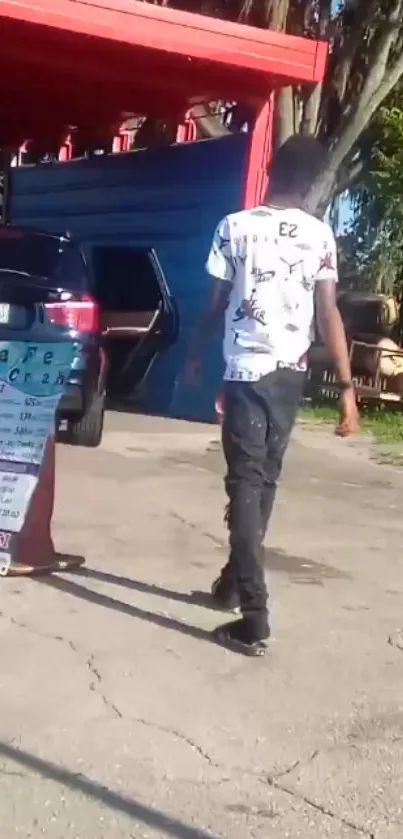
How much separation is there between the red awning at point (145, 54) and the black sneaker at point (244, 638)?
574cm

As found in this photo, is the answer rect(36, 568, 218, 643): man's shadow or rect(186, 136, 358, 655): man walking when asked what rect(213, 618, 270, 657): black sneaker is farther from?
rect(36, 568, 218, 643): man's shadow

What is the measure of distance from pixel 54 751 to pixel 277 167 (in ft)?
8.21

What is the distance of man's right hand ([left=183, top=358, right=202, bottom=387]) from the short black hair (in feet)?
2.74

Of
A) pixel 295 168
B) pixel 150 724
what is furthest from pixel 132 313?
pixel 150 724

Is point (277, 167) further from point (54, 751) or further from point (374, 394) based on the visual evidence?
point (374, 394)

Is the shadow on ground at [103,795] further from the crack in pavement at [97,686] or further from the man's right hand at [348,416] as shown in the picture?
the man's right hand at [348,416]

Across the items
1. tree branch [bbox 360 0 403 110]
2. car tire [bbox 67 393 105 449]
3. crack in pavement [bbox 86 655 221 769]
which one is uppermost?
tree branch [bbox 360 0 403 110]

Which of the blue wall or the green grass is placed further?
the green grass

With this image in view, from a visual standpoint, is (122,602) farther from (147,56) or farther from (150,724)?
(147,56)

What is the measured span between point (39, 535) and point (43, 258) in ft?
12.2

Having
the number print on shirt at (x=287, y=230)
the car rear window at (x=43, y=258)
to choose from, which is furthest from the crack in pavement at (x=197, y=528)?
the number print on shirt at (x=287, y=230)

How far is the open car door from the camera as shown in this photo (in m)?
12.8

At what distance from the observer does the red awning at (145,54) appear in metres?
9.86

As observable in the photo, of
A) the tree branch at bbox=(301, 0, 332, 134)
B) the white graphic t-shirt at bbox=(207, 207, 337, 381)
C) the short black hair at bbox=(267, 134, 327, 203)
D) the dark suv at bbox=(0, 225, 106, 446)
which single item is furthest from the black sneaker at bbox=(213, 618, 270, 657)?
the tree branch at bbox=(301, 0, 332, 134)
